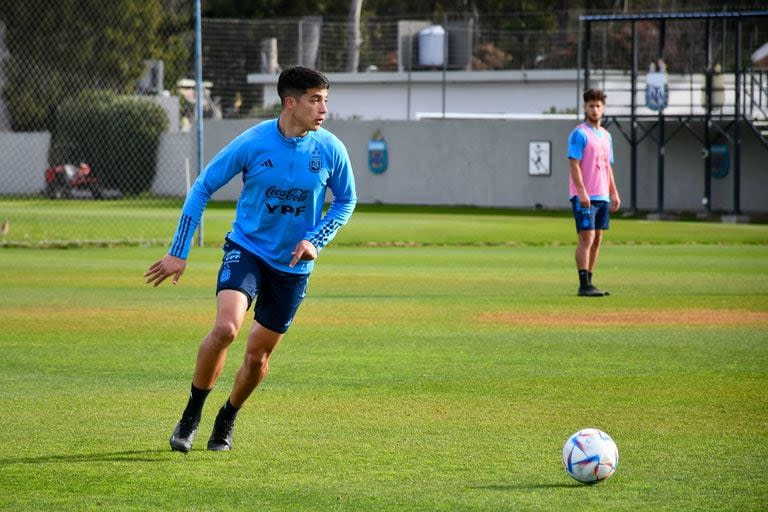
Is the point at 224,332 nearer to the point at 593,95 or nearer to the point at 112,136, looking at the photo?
the point at 593,95

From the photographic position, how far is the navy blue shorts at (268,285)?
25.2ft

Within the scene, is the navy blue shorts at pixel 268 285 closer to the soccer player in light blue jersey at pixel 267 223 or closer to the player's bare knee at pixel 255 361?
the soccer player in light blue jersey at pixel 267 223

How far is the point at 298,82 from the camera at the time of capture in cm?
774

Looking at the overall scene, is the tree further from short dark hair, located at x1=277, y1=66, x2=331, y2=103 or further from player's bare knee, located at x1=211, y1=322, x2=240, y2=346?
player's bare knee, located at x1=211, y1=322, x2=240, y2=346

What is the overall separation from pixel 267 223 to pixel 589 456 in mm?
2248

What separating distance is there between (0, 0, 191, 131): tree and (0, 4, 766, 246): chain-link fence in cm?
5

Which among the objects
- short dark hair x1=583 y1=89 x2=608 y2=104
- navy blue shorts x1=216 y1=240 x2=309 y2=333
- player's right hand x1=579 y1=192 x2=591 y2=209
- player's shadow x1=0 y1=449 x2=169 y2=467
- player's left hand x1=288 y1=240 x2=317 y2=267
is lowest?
player's shadow x1=0 y1=449 x2=169 y2=467

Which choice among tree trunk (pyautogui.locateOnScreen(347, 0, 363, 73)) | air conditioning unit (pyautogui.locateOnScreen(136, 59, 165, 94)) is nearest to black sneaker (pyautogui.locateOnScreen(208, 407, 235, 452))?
tree trunk (pyautogui.locateOnScreen(347, 0, 363, 73))

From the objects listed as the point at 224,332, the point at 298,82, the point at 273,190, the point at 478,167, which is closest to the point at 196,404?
the point at 224,332

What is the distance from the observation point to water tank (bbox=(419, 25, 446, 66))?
4912 centimetres

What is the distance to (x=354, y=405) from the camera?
9.22 metres

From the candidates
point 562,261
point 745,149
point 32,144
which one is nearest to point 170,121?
point 32,144

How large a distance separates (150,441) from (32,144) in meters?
39.5

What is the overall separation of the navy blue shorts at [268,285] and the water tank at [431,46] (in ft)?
137
